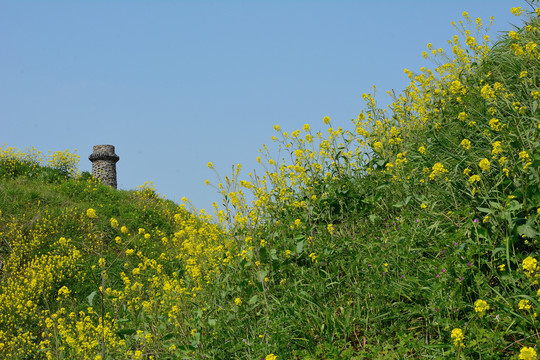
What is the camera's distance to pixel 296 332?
12.5 feet

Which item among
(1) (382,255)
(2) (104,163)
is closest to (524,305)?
(1) (382,255)

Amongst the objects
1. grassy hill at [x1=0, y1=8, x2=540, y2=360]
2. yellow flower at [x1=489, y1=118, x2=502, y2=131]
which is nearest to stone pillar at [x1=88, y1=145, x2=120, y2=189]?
grassy hill at [x1=0, y1=8, x2=540, y2=360]

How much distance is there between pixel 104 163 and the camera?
17.5m

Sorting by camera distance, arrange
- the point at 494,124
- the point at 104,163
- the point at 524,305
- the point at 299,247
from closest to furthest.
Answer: the point at 524,305, the point at 494,124, the point at 299,247, the point at 104,163

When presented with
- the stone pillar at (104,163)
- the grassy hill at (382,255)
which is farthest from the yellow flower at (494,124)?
the stone pillar at (104,163)

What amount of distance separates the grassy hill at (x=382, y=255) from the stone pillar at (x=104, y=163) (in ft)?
34.0

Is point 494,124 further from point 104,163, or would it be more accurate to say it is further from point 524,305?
point 104,163

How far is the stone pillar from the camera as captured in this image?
1733 centimetres

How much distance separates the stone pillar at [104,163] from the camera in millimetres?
17328

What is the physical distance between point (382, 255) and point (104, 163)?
1535cm

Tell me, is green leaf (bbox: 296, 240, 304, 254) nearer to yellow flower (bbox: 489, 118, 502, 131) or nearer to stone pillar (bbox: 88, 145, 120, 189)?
yellow flower (bbox: 489, 118, 502, 131)

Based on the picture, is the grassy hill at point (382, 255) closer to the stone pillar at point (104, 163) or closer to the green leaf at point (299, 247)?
the green leaf at point (299, 247)

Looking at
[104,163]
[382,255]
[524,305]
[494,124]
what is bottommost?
[524,305]

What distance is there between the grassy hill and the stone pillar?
34.0 ft
